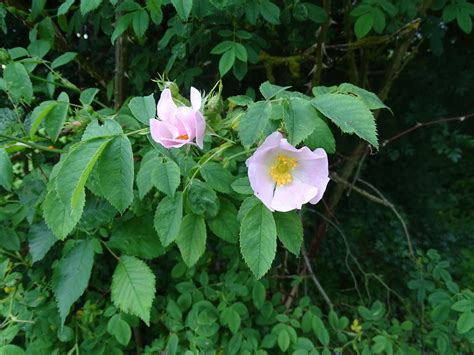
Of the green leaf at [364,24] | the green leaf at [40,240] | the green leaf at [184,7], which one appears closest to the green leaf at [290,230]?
the green leaf at [184,7]

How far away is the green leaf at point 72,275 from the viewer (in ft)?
3.00

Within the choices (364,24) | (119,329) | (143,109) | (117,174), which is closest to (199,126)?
(117,174)

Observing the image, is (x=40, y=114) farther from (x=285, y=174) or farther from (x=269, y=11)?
(x=269, y=11)

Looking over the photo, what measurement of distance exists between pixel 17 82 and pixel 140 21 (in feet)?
1.18

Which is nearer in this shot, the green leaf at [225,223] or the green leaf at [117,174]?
the green leaf at [117,174]

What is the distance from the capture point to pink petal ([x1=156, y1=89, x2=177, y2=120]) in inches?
27.2

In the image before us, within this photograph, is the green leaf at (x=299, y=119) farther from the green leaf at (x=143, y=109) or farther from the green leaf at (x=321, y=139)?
the green leaf at (x=143, y=109)

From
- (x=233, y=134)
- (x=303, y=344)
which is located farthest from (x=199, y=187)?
(x=303, y=344)

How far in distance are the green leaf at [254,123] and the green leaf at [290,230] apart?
0.48ft

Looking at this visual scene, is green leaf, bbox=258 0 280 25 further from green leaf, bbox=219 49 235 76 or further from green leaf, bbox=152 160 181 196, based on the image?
green leaf, bbox=152 160 181 196

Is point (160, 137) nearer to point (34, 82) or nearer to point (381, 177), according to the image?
point (34, 82)

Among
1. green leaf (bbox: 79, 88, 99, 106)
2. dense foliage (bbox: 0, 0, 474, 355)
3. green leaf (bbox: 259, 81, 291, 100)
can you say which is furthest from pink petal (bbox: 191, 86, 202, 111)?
green leaf (bbox: 79, 88, 99, 106)

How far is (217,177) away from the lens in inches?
32.0

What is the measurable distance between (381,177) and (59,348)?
71.2 inches
